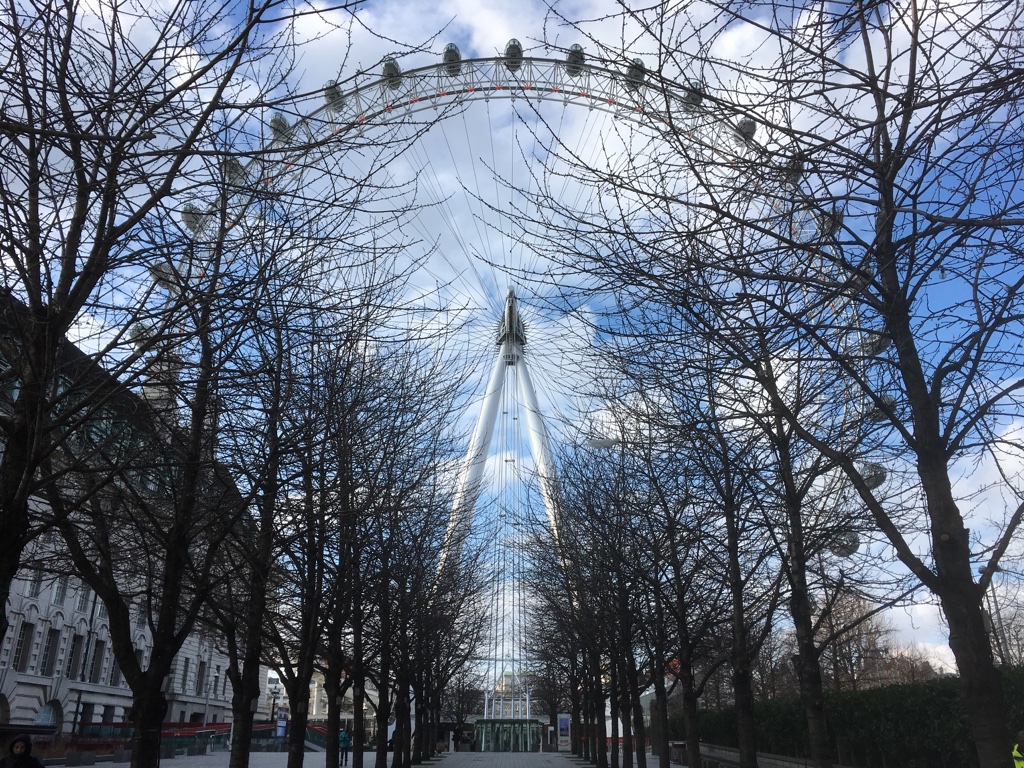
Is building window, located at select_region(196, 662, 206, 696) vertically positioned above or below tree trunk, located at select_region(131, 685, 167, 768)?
above

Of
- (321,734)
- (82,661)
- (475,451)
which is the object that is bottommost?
(321,734)

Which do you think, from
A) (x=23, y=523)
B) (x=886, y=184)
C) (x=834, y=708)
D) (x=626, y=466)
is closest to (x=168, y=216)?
(x=23, y=523)

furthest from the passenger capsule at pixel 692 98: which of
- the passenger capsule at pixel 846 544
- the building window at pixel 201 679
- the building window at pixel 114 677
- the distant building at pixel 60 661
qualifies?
the building window at pixel 201 679

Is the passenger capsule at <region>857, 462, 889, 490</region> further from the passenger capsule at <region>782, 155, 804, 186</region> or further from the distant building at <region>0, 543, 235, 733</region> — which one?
the distant building at <region>0, 543, 235, 733</region>

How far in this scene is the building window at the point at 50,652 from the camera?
43.5m

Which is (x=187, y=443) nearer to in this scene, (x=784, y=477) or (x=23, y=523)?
(x=23, y=523)

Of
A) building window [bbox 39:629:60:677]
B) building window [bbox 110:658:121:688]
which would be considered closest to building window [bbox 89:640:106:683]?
building window [bbox 110:658:121:688]

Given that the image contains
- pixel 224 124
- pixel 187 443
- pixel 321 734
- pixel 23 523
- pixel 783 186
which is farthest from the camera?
pixel 321 734

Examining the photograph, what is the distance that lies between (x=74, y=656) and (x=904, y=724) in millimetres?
43453

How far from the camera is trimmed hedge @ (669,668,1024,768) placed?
728 inches

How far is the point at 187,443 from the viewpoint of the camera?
10.3 m

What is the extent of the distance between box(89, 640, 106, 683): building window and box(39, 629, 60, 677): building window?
541 cm

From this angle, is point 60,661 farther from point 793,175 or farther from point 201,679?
point 793,175

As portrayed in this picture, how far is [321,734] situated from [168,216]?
63.0 metres
